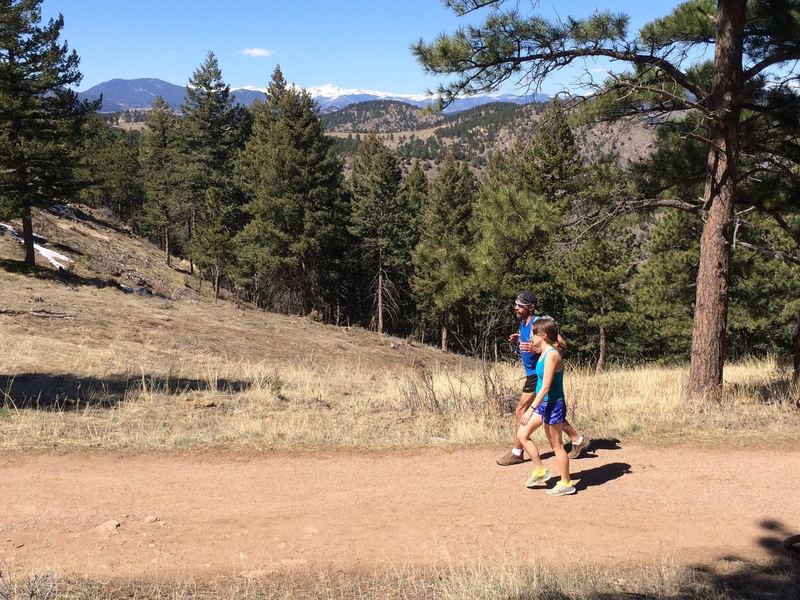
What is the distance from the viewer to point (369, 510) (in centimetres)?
530

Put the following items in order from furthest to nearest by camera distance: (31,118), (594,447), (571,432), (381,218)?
(381,218), (31,118), (594,447), (571,432)

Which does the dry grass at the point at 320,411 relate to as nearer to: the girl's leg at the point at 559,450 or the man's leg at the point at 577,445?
the man's leg at the point at 577,445

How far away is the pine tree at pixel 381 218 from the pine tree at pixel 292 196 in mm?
1478

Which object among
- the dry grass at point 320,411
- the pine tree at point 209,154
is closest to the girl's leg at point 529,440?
the dry grass at point 320,411

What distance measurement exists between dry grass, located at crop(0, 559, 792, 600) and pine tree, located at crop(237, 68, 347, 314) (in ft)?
92.0

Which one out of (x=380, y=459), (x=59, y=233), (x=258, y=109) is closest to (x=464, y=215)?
(x=258, y=109)

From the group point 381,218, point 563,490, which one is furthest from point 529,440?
point 381,218

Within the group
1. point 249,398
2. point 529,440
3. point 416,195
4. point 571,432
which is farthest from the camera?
point 416,195

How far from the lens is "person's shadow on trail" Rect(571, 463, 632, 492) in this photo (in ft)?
19.5

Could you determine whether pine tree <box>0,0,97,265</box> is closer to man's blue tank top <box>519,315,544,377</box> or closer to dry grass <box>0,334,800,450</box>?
dry grass <box>0,334,800,450</box>

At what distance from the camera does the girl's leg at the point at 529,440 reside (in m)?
5.74

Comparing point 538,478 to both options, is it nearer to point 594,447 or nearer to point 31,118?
point 594,447

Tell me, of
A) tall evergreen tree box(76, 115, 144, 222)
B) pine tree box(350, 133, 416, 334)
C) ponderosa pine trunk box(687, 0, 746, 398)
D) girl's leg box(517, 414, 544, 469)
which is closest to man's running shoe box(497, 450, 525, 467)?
girl's leg box(517, 414, 544, 469)

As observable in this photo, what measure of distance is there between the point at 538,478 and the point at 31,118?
80.4ft
